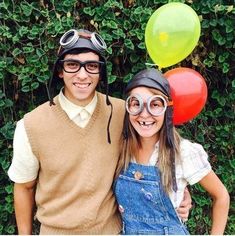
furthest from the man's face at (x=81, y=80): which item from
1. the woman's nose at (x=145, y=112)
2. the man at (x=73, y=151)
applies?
the woman's nose at (x=145, y=112)

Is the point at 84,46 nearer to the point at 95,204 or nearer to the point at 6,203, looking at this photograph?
the point at 95,204

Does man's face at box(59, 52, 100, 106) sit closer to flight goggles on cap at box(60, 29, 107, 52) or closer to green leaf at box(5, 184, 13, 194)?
flight goggles on cap at box(60, 29, 107, 52)

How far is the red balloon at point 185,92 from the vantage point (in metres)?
2.32

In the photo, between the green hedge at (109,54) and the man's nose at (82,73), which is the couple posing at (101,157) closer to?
the man's nose at (82,73)

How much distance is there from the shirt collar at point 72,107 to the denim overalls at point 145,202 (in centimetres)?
34

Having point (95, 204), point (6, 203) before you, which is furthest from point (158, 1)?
point (6, 203)

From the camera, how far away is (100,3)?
2.92m

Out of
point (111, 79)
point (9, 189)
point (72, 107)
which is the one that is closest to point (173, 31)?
point (72, 107)

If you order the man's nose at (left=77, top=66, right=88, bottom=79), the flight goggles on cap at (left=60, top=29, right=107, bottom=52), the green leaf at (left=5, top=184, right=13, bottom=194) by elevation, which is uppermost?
the flight goggles on cap at (left=60, top=29, right=107, bottom=52)

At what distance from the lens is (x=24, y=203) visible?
2.51m

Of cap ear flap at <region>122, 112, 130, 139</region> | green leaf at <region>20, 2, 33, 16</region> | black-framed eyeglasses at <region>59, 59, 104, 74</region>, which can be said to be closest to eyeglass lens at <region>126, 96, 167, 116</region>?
cap ear flap at <region>122, 112, 130, 139</region>

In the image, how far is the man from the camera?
7.52 feet

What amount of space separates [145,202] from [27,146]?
621mm

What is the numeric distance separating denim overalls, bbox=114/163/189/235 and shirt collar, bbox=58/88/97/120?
34 cm
